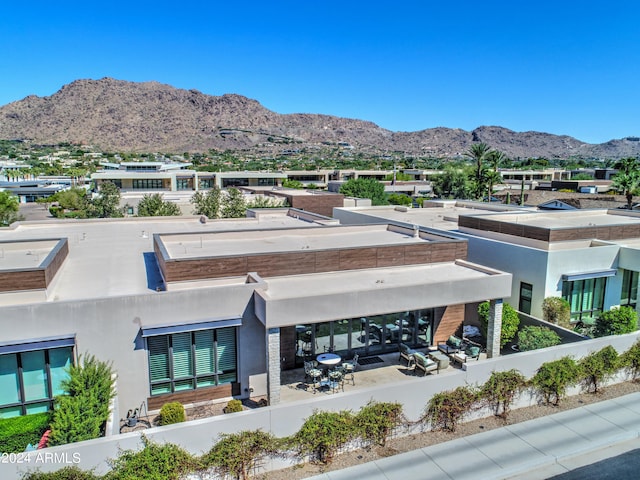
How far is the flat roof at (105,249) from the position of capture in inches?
588

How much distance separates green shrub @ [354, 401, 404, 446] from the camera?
39.8ft

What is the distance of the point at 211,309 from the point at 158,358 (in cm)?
208

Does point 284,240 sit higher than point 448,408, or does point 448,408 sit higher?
point 284,240

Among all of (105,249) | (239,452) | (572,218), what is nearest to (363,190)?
(572,218)

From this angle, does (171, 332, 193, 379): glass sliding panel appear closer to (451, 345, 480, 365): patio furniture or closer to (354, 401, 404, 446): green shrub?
(354, 401, 404, 446): green shrub

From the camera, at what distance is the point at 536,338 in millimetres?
16781

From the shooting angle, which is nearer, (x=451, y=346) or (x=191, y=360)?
(x=191, y=360)

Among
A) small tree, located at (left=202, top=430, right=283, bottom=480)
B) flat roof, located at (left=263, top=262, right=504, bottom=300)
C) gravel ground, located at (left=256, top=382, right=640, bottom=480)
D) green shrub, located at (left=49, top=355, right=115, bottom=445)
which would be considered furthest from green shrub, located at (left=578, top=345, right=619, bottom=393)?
green shrub, located at (left=49, top=355, right=115, bottom=445)

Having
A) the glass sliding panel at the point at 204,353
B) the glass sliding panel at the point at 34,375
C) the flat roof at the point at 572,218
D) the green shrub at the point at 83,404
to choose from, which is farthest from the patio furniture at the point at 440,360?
the glass sliding panel at the point at 34,375

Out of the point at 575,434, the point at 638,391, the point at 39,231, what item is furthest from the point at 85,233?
the point at 638,391

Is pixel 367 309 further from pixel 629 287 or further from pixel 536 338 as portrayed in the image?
pixel 629 287

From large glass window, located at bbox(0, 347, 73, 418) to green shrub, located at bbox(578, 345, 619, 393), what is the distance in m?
15.5

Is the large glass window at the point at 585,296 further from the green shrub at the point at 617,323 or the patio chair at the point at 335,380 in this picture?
the patio chair at the point at 335,380

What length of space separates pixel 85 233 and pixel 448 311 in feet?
63.4
